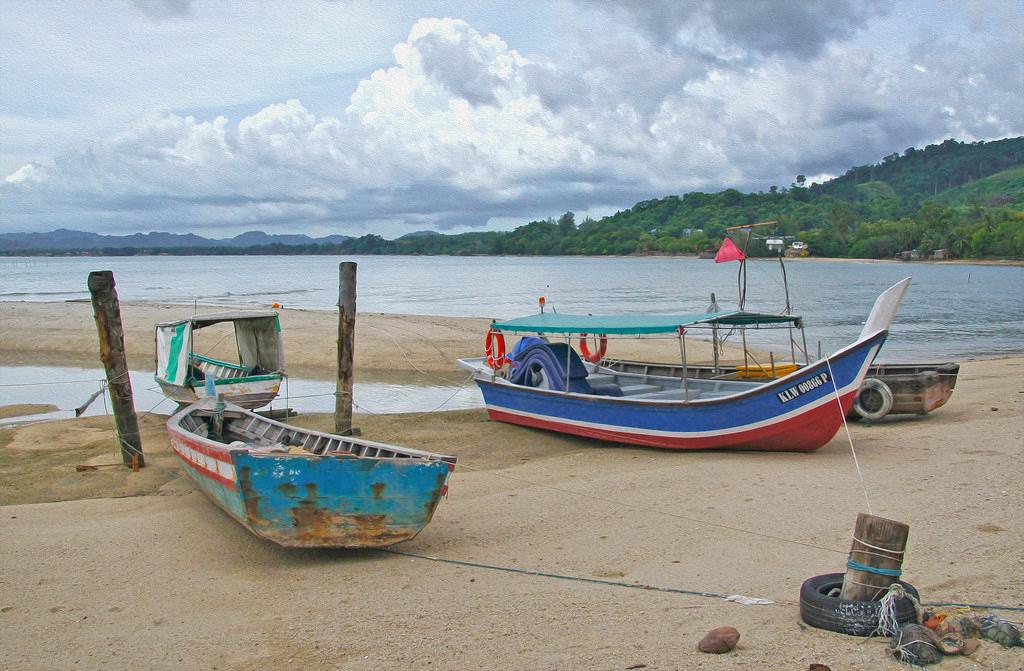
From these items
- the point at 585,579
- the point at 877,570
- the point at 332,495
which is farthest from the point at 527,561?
the point at 877,570

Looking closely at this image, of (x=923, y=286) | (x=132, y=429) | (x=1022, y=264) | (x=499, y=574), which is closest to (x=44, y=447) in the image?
(x=132, y=429)

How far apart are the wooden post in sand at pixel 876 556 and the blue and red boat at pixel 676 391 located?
216 inches

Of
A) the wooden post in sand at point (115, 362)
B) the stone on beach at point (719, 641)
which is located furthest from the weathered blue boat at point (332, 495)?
the wooden post in sand at point (115, 362)

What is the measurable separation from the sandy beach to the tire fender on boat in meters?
0.85

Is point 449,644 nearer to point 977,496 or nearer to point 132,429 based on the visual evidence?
point 977,496

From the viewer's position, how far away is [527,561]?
768 cm

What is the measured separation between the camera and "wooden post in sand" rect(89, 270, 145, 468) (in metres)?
12.3

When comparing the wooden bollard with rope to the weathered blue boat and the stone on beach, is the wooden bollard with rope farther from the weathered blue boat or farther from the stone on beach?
the stone on beach

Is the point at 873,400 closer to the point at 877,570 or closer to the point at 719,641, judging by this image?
the point at 877,570

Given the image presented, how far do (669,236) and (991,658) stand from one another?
175114 mm

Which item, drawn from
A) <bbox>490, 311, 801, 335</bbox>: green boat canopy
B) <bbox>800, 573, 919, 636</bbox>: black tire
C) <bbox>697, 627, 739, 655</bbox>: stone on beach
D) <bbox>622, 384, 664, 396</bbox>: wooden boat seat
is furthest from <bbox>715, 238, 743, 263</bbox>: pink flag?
<bbox>697, 627, 739, 655</bbox>: stone on beach

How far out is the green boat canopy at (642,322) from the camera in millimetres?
13164

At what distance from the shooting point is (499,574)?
733cm

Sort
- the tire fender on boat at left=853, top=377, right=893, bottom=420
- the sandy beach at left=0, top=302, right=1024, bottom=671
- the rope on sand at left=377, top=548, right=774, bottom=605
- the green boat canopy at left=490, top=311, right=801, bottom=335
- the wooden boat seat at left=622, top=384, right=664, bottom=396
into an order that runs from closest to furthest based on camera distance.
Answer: the sandy beach at left=0, top=302, right=1024, bottom=671, the rope on sand at left=377, top=548, right=774, bottom=605, the green boat canopy at left=490, top=311, right=801, bottom=335, the tire fender on boat at left=853, top=377, right=893, bottom=420, the wooden boat seat at left=622, top=384, right=664, bottom=396
